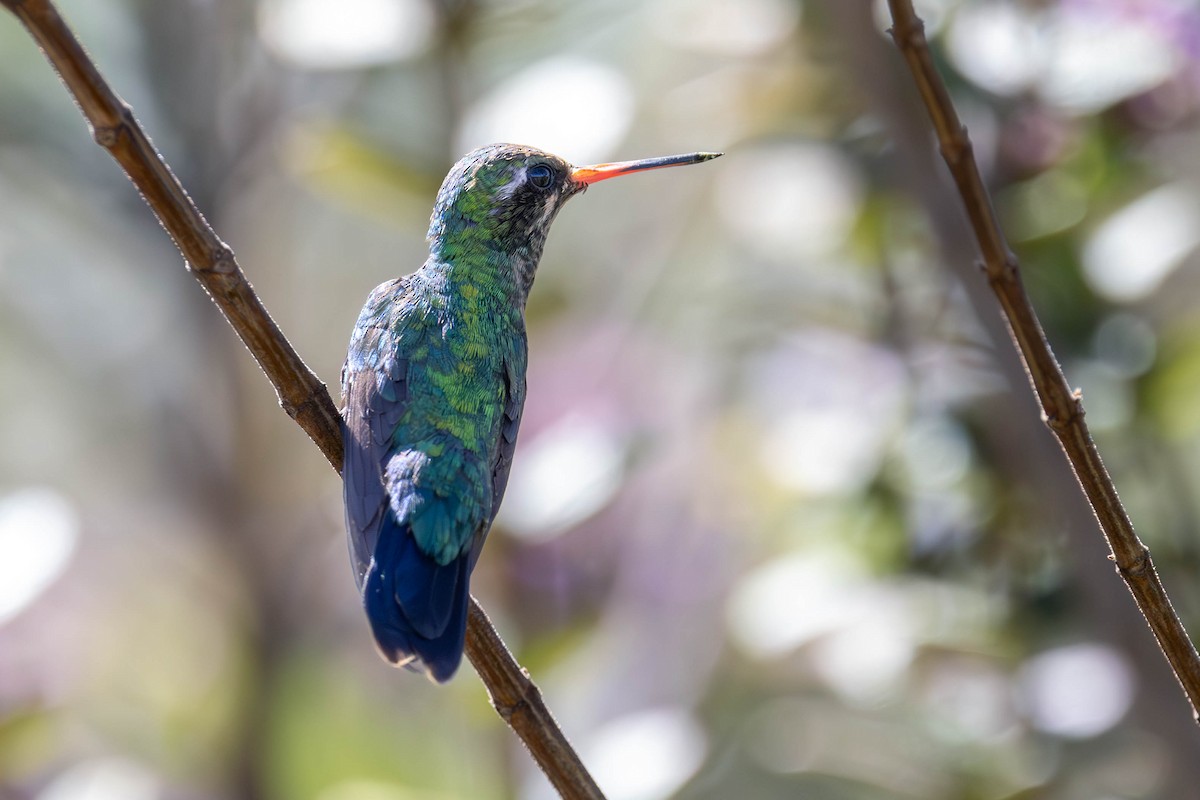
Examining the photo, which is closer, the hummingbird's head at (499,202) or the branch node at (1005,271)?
the branch node at (1005,271)

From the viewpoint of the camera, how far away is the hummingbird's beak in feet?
4.17

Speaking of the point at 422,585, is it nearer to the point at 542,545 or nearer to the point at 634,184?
the point at 542,545

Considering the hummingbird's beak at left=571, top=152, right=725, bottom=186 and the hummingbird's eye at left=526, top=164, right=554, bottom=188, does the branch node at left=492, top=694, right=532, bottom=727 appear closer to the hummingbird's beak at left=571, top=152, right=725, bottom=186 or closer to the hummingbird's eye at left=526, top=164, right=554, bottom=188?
the hummingbird's beak at left=571, top=152, right=725, bottom=186

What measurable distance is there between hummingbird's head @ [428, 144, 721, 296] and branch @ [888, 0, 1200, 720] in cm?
89

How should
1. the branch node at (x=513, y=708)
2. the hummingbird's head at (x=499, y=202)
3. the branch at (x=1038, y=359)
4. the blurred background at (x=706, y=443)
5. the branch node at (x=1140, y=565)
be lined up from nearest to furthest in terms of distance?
the branch at (x=1038, y=359) → the branch node at (x=1140, y=565) → the branch node at (x=513, y=708) → the hummingbird's head at (x=499, y=202) → the blurred background at (x=706, y=443)

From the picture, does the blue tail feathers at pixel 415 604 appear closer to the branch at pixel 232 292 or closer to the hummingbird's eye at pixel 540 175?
the branch at pixel 232 292

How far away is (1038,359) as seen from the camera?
0.70 metres

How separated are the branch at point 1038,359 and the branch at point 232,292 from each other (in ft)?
1.41

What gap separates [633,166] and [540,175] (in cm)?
22

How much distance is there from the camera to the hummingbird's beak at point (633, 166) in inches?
50.0

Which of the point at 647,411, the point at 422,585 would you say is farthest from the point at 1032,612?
the point at 422,585

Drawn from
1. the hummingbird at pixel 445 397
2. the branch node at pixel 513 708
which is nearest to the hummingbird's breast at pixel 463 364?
the hummingbird at pixel 445 397

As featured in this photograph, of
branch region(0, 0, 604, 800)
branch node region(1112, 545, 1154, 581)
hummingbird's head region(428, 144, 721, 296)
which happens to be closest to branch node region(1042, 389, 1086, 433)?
branch node region(1112, 545, 1154, 581)

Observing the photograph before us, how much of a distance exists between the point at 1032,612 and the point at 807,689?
0.37 m
